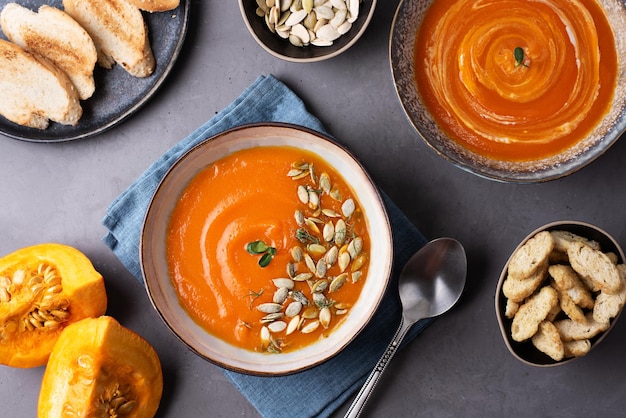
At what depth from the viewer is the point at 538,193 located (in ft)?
7.39

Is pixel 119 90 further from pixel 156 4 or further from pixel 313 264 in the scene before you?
pixel 313 264

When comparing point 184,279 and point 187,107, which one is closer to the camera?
point 184,279

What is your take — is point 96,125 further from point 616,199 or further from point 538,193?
point 616,199

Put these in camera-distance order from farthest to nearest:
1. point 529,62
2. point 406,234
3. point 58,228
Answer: point 58,228, point 406,234, point 529,62

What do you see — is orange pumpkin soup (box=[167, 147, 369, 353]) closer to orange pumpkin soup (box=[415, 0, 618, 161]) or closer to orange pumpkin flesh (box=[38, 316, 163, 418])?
orange pumpkin flesh (box=[38, 316, 163, 418])

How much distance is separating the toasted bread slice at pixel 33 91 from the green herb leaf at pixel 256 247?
84cm

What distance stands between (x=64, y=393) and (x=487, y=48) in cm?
167

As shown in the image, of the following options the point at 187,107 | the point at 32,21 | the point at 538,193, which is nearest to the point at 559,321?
the point at 538,193

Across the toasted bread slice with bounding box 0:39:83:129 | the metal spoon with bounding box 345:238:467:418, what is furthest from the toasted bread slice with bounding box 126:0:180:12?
the metal spoon with bounding box 345:238:467:418

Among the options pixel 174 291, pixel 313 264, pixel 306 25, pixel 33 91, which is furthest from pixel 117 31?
pixel 313 264

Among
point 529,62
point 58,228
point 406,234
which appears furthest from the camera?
point 58,228

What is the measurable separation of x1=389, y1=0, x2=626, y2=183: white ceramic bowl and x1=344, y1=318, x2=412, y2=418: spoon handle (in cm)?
56

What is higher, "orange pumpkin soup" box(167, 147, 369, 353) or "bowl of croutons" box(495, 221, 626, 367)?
"orange pumpkin soup" box(167, 147, 369, 353)

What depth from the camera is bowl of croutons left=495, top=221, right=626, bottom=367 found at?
6.51 feet
